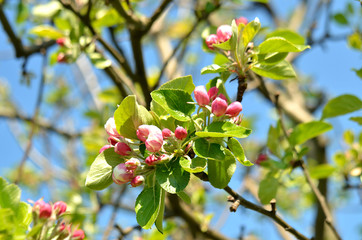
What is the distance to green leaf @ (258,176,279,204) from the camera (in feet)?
4.93

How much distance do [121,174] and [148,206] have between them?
0.35ft

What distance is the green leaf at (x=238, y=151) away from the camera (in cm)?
98

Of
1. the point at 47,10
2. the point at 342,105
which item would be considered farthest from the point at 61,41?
the point at 342,105

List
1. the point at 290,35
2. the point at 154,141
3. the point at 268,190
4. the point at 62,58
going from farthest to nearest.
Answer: the point at 62,58 → the point at 268,190 → the point at 290,35 → the point at 154,141

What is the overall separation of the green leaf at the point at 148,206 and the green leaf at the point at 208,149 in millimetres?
158

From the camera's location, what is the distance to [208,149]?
0.97 m

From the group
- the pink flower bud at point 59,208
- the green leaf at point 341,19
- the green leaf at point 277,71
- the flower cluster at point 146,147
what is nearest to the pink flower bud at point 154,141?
the flower cluster at point 146,147

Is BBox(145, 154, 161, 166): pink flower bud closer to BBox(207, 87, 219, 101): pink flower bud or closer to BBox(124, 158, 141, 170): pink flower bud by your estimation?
BBox(124, 158, 141, 170): pink flower bud

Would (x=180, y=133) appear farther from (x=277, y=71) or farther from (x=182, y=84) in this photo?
(x=277, y=71)

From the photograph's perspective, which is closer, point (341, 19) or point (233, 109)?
point (233, 109)

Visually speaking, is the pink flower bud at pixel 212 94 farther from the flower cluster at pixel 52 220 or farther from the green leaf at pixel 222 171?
the flower cluster at pixel 52 220

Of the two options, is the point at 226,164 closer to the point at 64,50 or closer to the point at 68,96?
the point at 64,50

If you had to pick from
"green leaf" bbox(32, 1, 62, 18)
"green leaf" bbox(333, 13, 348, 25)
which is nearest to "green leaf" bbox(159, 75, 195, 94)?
"green leaf" bbox(32, 1, 62, 18)

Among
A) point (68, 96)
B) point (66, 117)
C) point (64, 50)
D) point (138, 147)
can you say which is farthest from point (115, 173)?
point (68, 96)
